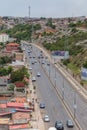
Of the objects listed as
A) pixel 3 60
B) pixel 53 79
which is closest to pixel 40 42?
pixel 3 60

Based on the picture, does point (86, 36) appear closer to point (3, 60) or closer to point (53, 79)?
point (3, 60)

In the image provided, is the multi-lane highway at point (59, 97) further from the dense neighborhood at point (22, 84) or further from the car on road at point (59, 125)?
the dense neighborhood at point (22, 84)

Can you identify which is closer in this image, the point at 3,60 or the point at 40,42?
the point at 3,60

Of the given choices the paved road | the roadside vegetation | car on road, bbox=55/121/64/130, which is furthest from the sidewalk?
the roadside vegetation

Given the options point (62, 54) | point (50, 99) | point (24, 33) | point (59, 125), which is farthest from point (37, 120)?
point (24, 33)

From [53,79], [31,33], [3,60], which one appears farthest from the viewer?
[31,33]

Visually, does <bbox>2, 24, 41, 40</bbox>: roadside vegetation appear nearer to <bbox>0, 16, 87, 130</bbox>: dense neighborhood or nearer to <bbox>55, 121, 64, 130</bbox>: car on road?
<bbox>0, 16, 87, 130</bbox>: dense neighborhood

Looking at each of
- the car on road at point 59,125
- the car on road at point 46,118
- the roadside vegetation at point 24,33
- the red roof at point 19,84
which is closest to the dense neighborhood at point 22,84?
the red roof at point 19,84

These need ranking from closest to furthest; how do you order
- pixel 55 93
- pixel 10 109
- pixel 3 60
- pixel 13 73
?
pixel 10 109
pixel 55 93
pixel 13 73
pixel 3 60
